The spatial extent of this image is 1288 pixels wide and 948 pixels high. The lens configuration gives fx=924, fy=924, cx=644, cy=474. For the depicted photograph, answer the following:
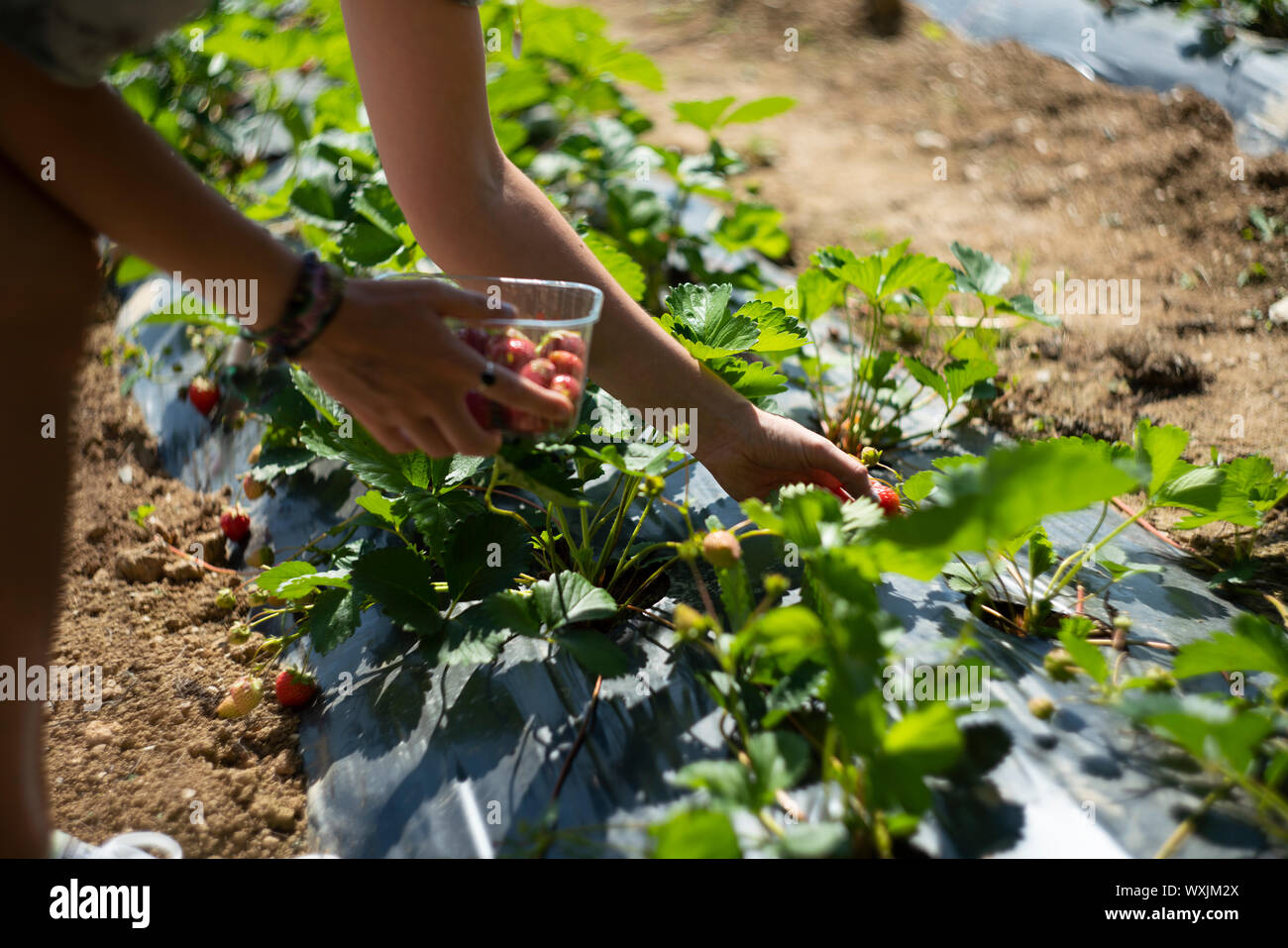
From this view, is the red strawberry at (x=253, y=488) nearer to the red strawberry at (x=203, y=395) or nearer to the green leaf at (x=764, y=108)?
the red strawberry at (x=203, y=395)

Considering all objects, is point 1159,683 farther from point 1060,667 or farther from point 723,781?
point 723,781

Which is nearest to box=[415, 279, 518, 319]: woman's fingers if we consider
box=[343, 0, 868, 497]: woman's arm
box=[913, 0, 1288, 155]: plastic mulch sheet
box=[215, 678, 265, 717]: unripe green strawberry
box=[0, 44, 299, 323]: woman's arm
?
box=[0, 44, 299, 323]: woman's arm

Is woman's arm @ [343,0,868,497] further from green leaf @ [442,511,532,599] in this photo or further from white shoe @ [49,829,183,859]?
white shoe @ [49,829,183,859]

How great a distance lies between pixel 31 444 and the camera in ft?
2.77

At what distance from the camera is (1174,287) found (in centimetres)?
214

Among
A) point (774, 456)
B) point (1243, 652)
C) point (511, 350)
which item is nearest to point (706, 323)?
point (774, 456)

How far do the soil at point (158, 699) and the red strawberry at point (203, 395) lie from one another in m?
0.16

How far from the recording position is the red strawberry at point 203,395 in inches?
80.5

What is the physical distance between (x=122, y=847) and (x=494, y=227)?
2.88ft

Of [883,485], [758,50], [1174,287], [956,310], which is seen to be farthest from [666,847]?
[758,50]

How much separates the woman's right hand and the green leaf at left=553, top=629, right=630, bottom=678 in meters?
0.29

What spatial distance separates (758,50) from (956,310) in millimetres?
2464
